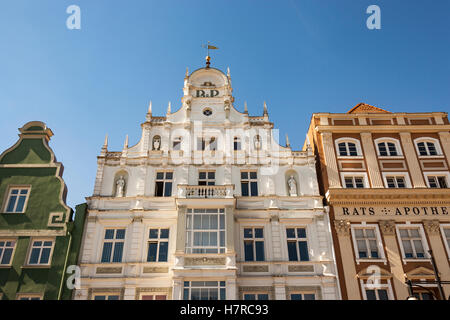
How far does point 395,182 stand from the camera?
27359mm

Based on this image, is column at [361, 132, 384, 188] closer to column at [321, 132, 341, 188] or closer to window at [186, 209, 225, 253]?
column at [321, 132, 341, 188]

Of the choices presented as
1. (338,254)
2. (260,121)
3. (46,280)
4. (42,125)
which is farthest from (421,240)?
(42,125)

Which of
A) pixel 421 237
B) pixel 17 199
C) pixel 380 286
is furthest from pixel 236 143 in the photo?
pixel 17 199

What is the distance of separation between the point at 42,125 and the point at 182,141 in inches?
397

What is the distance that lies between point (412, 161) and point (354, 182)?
15.0ft

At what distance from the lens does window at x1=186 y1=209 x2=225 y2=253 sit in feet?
77.4

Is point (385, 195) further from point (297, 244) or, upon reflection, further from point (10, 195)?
point (10, 195)

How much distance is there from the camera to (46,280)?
2278 cm

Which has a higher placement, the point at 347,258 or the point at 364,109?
the point at 364,109

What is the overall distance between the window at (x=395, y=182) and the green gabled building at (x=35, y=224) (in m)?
20.4

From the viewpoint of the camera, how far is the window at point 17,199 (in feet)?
82.8
